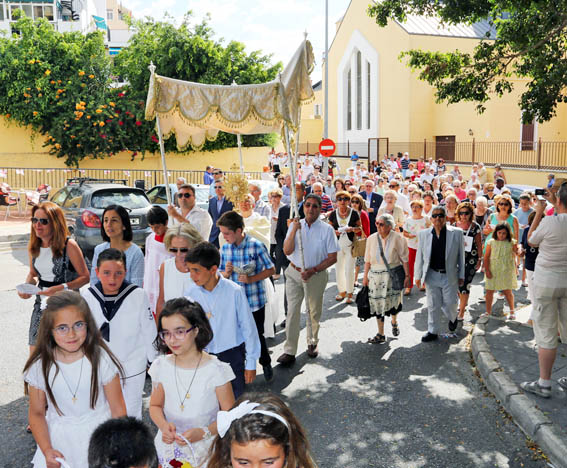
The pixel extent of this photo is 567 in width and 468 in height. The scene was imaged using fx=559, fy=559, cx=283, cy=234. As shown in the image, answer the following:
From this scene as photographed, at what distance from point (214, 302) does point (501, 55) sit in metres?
7.46

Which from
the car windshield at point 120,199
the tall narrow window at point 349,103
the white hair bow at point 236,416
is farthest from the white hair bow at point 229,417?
the tall narrow window at point 349,103

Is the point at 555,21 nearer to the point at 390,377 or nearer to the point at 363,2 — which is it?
the point at 390,377

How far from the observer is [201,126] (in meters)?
8.34

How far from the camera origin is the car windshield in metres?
12.6

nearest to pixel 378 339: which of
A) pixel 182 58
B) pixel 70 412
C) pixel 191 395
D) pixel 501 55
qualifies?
pixel 191 395

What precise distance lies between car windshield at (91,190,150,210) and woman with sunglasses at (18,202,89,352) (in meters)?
7.84

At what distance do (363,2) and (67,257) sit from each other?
3877cm

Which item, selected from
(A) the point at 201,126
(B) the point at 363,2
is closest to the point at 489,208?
(A) the point at 201,126

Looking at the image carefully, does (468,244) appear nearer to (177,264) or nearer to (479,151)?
(177,264)

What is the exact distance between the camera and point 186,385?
122 inches

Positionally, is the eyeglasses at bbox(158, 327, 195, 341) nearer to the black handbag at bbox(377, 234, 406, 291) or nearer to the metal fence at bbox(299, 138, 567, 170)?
the black handbag at bbox(377, 234, 406, 291)

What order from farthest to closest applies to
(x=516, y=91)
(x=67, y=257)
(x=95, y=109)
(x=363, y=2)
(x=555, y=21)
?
(x=363, y=2), (x=516, y=91), (x=95, y=109), (x=555, y=21), (x=67, y=257)

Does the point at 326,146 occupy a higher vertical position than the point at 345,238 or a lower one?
higher

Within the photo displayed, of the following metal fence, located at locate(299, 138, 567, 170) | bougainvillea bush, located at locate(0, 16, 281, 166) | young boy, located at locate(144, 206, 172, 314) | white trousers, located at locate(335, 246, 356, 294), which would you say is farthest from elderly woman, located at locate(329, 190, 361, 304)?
metal fence, located at locate(299, 138, 567, 170)
